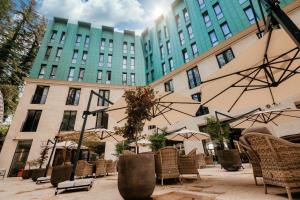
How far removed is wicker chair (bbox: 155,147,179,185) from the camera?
176 inches

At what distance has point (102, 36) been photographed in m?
23.5

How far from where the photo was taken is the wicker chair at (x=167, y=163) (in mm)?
4473

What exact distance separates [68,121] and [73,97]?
297cm

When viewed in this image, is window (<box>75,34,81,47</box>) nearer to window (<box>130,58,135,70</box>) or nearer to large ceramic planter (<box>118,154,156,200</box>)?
window (<box>130,58,135,70</box>)

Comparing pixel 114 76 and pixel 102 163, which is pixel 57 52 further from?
pixel 102 163

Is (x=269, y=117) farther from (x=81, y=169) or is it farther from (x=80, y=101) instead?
(x=80, y=101)

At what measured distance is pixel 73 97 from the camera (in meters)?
18.4

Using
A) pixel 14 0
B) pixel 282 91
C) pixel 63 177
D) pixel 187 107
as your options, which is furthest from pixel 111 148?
pixel 14 0

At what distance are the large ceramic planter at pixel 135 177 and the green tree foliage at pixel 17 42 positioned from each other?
17.5 meters

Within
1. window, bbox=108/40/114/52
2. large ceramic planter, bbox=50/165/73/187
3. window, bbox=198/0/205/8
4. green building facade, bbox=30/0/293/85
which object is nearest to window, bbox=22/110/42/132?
Answer: green building facade, bbox=30/0/293/85

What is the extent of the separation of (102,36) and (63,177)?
22034 millimetres

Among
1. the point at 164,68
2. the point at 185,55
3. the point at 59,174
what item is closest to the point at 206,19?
the point at 185,55

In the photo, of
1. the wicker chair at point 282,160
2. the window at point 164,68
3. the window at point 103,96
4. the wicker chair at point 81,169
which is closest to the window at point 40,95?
the window at point 103,96

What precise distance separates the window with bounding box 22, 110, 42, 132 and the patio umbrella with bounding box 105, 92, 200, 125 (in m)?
13.5
